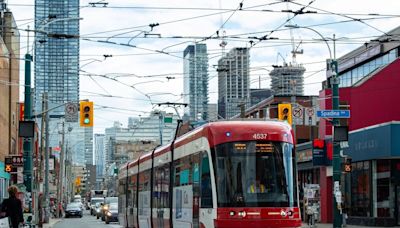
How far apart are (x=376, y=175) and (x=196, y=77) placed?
11093mm

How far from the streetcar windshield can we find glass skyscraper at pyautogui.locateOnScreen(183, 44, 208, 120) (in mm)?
11350

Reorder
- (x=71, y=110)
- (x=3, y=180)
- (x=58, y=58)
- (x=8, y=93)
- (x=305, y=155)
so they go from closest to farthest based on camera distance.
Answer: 1. (x=71, y=110)
2. (x=58, y=58)
3. (x=305, y=155)
4. (x=3, y=180)
5. (x=8, y=93)

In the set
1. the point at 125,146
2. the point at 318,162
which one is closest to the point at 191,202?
the point at 318,162

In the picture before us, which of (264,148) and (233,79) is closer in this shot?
(264,148)

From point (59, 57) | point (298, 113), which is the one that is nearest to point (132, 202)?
point (59, 57)

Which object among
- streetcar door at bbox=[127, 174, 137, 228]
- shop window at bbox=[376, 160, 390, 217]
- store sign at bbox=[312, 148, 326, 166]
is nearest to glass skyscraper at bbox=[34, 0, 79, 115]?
streetcar door at bbox=[127, 174, 137, 228]

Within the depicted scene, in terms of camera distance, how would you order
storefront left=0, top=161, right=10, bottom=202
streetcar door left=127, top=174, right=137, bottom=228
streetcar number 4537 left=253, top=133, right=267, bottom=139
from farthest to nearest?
1. storefront left=0, top=161, right=10, bottom=202
2. streetcar door left=127, top=174, right=137, bottom=228
3. streetcar number 4537 left=253, top=133, right=267, bottom=139

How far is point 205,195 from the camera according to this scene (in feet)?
59.1

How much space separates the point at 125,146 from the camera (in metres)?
112

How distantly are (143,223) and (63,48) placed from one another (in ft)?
53.6

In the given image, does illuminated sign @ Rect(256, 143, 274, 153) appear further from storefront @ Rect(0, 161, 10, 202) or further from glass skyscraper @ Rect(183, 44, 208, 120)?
storefront @ Rect(0, 161, 10, 202)

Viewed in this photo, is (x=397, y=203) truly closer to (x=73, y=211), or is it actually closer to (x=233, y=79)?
(x=233, y=79)

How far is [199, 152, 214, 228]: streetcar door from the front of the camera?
1762 centimetres

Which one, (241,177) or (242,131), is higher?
(242,131)
